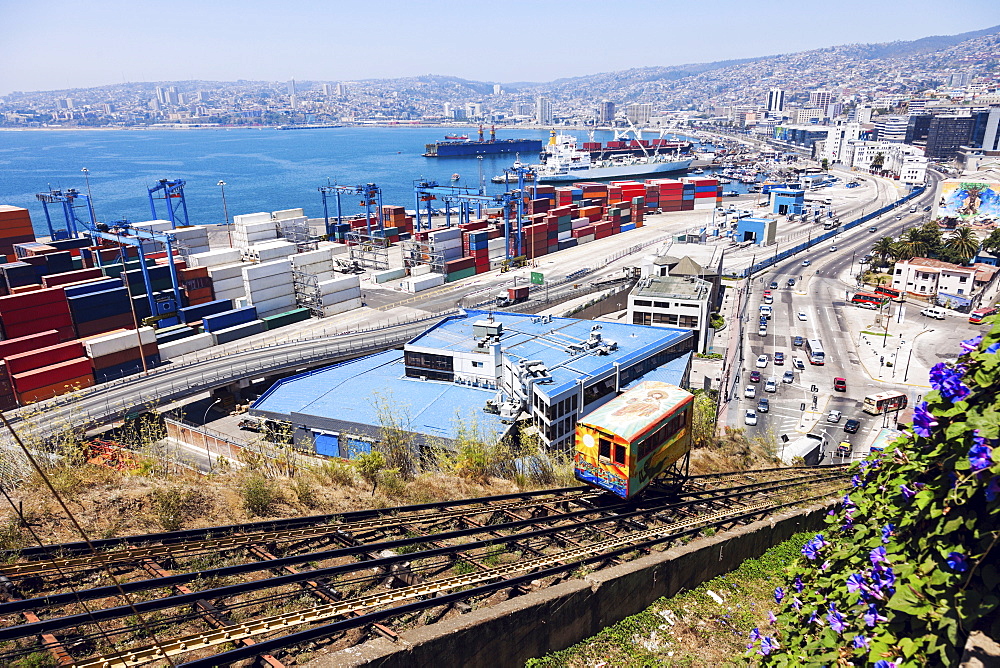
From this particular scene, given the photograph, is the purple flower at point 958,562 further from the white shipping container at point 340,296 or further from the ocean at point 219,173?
the ocean at point 219,173

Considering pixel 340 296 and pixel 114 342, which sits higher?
pixel 114 342

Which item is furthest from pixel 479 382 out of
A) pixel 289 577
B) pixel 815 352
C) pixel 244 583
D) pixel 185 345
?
pixel 815 352

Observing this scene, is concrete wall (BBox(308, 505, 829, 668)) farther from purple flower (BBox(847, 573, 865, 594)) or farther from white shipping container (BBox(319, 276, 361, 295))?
white shipping container (BBox(319, 276, 361, 295))

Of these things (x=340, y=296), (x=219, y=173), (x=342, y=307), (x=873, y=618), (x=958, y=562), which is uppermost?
(x=958, y=562)

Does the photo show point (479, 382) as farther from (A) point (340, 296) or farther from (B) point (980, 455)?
(A) point (340, 296)

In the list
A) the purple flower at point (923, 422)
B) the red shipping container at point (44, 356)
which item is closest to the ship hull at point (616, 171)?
the red shipping container at point (44, 356)

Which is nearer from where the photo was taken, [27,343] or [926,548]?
[926,548]
